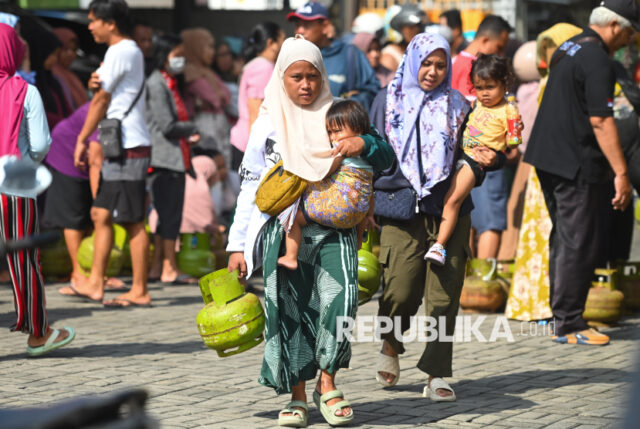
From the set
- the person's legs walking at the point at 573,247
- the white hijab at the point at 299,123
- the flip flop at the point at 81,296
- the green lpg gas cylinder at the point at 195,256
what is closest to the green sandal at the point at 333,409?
the white hijab at the point at 299,123

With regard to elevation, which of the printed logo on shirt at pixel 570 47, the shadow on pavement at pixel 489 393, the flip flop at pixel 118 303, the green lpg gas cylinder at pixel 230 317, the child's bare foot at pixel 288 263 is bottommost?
the shadow on pavement at pixel 489 393

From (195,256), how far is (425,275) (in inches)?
192

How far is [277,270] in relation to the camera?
5387mm

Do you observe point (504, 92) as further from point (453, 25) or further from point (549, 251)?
point (453, 25)

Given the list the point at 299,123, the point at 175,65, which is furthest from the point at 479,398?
the point at 175,65

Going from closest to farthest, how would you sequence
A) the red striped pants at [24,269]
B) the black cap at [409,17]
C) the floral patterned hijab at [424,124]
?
1. the floral patterned hijab at [424,124]
2. the red striped pants at [24,269]
3. the black cap at [409,17]

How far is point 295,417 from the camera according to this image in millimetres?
5355

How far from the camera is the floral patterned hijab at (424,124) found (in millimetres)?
6066

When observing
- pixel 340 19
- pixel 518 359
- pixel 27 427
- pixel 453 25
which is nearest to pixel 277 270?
pixel 518 359

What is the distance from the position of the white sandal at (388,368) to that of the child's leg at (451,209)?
0.65 m

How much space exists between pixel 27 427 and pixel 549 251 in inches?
250

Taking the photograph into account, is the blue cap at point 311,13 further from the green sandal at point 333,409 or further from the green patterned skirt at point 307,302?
the green sandal at point 333,409

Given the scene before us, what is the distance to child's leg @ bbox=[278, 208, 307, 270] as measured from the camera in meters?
5.34

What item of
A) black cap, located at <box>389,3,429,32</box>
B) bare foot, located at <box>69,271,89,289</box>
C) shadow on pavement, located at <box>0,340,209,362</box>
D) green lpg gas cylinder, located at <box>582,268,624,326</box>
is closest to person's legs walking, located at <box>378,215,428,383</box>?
shadow on pavement, located at <box>0,340,209,362</box>
